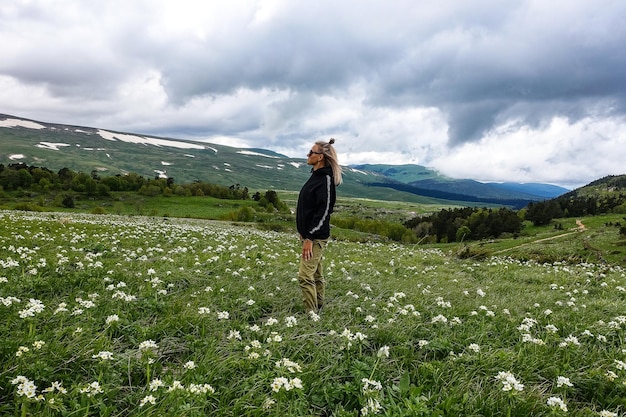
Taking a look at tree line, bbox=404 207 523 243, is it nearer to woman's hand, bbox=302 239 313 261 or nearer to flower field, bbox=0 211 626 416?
flower field, bbox=0 211 626 416

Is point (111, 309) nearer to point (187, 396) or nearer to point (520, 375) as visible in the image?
point (187, 396)

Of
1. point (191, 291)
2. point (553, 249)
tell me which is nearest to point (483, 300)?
point (191, 291)

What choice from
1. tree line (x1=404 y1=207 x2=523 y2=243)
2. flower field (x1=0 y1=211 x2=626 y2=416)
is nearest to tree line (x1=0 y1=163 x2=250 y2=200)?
tree line (x1=404 y1=207 x2=523 y2=243)

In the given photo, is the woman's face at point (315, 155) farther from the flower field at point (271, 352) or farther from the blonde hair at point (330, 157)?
the flower field at point (271, 352)

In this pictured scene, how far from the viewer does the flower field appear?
171 inches

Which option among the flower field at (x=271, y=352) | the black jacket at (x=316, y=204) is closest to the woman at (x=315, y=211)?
the black jacket at (x=316, y=204)

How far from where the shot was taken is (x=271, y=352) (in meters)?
5.69

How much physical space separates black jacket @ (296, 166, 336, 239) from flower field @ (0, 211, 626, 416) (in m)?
1.90

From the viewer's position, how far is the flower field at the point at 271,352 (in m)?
4.34

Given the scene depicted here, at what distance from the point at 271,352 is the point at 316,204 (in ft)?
11.9

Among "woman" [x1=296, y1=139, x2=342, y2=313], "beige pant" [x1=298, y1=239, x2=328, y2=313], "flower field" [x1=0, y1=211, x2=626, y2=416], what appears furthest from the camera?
"beige pant" [x1=298, y1=239, x2=328, y2=313]

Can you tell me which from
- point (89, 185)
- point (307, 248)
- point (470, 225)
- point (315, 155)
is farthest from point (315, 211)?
point (89, 185)

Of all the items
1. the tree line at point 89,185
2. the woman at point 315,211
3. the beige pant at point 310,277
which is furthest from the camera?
the tree line at point 89,185

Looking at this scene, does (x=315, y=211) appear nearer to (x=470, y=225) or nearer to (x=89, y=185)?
(x=470, y=225)
